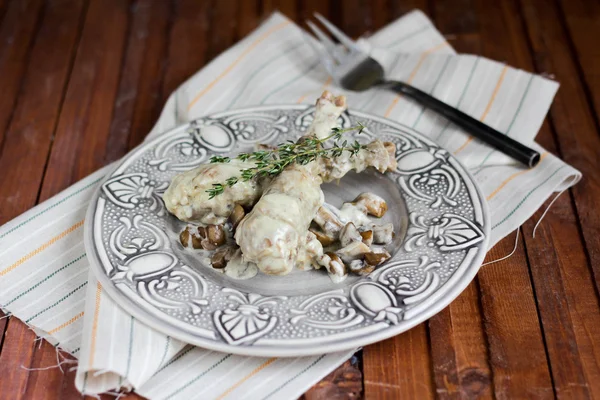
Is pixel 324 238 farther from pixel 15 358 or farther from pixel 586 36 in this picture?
pixel 586 36

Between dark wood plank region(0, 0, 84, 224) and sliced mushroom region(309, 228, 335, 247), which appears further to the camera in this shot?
dark wood plank region(0, 0, 84, 224)

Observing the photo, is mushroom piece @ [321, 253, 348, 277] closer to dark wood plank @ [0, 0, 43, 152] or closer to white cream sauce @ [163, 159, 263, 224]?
white cream sauce @ [163, 159, 263, 224]

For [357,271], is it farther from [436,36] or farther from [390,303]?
[436,36]

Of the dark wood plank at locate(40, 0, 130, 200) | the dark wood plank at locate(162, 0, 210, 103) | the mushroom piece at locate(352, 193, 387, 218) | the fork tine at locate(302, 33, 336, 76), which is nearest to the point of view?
the mushroom piece at locate(352, 193, 387, 218)

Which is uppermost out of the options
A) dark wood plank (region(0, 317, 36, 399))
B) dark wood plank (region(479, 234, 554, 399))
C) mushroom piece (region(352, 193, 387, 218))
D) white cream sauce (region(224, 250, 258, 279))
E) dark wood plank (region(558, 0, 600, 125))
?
dark wood plank (region(558, 0, 600, 125))

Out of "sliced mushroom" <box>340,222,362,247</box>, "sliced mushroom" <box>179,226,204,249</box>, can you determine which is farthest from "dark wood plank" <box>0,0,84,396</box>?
"sliced mushroom" <box>340,222,362,247</box>

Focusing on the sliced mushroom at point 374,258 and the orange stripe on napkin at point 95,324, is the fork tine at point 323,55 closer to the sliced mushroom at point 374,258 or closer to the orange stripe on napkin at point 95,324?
the sliced mushroom at point 374,258

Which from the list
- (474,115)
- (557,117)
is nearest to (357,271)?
(474,115)

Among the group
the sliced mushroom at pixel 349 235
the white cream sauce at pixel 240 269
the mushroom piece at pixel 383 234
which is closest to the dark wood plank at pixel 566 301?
the mushroom piece at pixel 383 234
